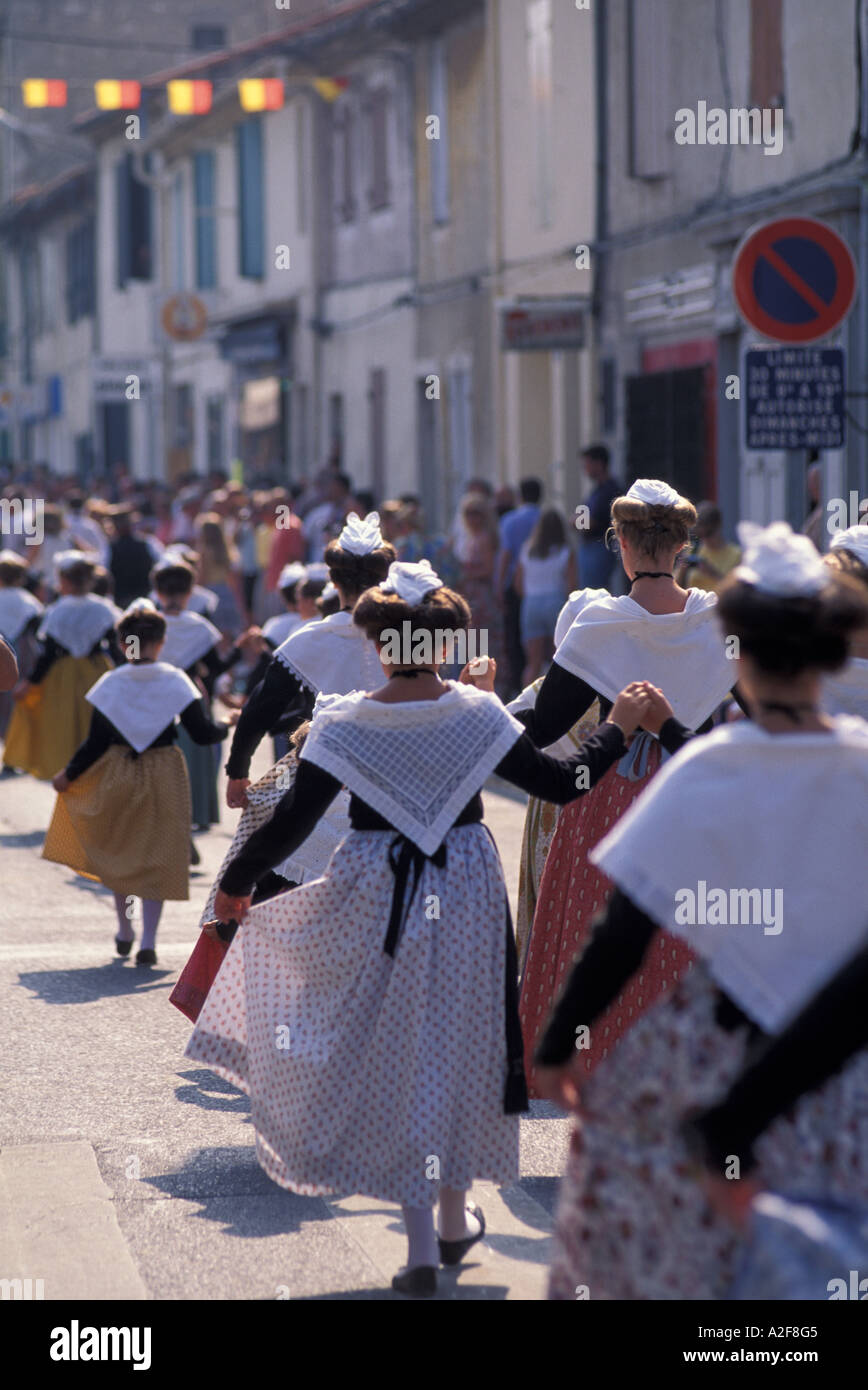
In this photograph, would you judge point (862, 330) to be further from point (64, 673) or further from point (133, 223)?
point (133, 223)

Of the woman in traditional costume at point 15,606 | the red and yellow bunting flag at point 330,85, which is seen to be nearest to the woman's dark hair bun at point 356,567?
the woman in traditional costume at point 15,606

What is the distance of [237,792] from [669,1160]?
12.5 feet

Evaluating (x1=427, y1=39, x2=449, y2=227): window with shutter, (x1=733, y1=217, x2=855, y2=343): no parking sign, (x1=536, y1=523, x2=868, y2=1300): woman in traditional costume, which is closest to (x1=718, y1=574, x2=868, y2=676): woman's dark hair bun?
(x1=536, y1=523, x2=868, y2=1300): woman in traditional costume

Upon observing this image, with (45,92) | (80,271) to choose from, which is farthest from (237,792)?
(80,271)

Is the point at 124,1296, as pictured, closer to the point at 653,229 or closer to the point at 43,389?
the point at 653,229

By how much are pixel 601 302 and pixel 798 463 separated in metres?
4.88

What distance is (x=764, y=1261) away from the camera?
2.99 m

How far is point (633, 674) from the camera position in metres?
5.71

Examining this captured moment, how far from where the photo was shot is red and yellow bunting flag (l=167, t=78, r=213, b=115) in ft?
83.5

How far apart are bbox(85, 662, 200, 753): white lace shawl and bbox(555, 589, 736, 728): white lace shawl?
3583 mm

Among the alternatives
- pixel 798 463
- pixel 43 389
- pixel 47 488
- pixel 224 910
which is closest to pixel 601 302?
pixel 798 463

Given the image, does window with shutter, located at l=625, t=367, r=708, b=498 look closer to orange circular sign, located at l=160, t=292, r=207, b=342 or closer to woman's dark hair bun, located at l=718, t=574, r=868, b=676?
orange circular sign, located at l=160, t=292, r=207, b=342

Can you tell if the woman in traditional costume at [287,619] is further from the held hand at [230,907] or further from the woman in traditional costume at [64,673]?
the held hand at [230,907]

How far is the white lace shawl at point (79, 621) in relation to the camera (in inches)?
494
